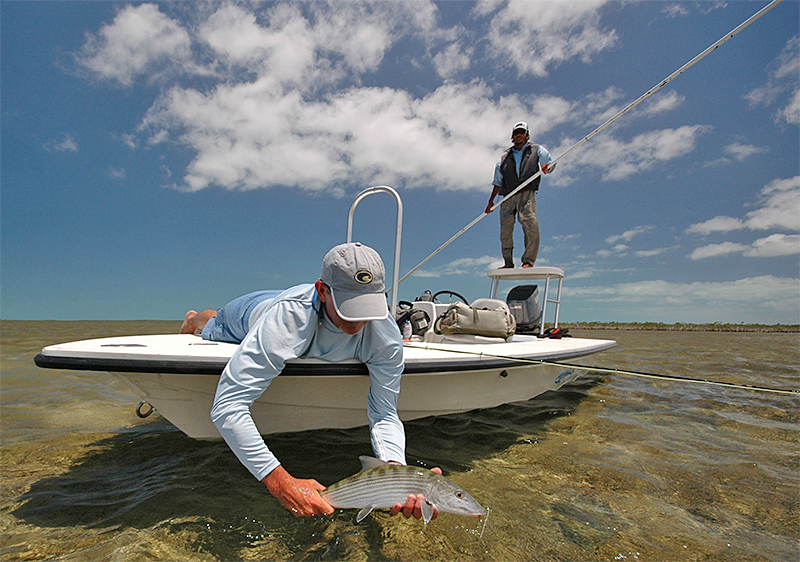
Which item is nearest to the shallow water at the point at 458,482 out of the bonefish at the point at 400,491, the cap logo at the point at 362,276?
the bonefish at the point at 400,491

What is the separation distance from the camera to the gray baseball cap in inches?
87.7

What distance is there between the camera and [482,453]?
3584mm

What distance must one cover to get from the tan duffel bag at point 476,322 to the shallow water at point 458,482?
920 mm

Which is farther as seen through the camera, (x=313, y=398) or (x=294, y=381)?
(x=313, y=398)

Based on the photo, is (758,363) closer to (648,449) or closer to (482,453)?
(648,449)

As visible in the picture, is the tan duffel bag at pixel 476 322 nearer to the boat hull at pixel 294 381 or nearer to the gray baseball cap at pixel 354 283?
the boat hull at pixel 294 381

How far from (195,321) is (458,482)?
3.17 metres

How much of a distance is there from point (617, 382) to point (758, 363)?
5.50 meters

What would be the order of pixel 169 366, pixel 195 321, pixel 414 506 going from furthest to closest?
pixel 195 321 < pixel 169 366 < pixel 414 506

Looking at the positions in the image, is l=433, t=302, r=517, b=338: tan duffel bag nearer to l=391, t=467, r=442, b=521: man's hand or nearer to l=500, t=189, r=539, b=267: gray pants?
l=500, t=189, r=539, b=267: gray pants

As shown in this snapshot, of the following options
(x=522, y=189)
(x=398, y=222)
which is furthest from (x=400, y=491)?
(x=522, y=189)

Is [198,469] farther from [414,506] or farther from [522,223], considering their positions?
[522,223]

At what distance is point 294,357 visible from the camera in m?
2.47

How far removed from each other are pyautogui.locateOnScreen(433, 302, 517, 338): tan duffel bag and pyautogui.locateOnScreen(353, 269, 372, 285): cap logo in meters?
2.88
